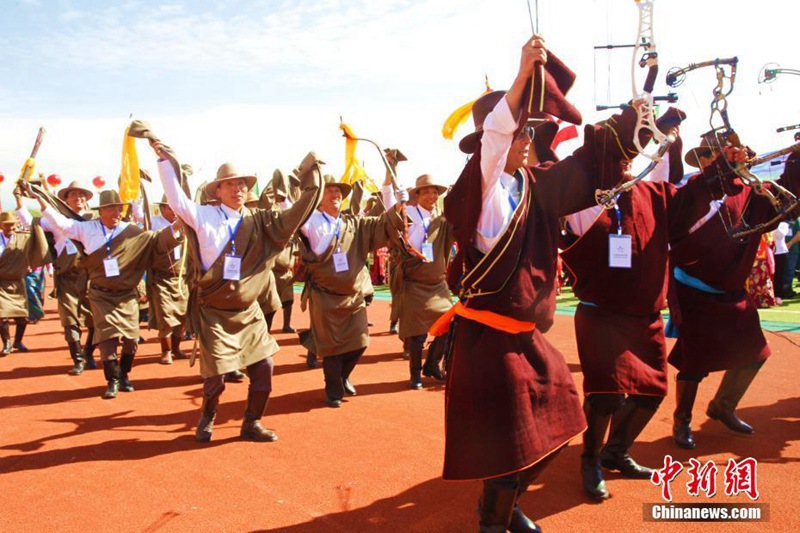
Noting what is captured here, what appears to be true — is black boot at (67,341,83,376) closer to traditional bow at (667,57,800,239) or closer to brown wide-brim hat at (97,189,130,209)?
brown wide-brim hat at (97,189,130,209)

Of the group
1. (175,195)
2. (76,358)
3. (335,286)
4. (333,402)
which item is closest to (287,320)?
(76,358)

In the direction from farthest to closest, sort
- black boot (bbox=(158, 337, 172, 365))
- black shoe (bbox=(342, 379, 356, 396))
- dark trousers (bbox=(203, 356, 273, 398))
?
black boot (bbox=(158, 337, 172, 365)), black shoe (bbox=(342, 379, 356, 396)), dark trousers (bbox=(203, 356, 273, 398))

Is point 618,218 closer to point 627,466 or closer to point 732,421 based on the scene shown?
point 627,466

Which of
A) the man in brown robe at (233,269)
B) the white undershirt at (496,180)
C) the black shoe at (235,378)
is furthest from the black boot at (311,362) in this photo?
the white undershirt at (496,180)

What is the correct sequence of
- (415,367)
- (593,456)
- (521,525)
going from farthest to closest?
(415,367), (593,456), (521,525)

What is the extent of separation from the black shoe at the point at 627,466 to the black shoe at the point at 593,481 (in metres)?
0.27

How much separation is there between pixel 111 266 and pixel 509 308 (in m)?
5.35

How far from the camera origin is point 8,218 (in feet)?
30.9

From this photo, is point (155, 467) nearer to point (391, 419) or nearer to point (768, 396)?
point (391, 419)

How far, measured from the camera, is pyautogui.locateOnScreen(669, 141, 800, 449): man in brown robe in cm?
430

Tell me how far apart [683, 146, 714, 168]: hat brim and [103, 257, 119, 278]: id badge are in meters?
5.65

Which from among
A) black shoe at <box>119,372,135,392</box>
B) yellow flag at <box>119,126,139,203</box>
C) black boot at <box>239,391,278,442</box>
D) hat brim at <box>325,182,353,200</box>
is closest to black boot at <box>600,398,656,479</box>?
black boot at <box>239,391,278,442</box>

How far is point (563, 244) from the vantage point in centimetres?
360

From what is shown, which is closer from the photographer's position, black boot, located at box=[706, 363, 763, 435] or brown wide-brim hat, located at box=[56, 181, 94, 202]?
black boot, located at box=[706, 363, 763, 435]
